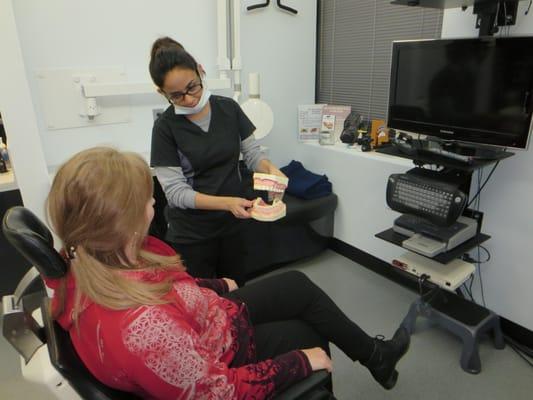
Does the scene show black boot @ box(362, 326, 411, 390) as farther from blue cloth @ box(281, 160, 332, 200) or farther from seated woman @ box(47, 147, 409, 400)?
blue cloth @ box(281, 160, 332, 200)

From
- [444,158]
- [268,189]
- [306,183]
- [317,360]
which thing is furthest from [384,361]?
[306,183]

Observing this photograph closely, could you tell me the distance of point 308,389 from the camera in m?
0.97

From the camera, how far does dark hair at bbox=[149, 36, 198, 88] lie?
1.38 meters

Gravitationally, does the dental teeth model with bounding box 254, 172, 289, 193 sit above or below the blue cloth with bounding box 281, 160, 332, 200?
above

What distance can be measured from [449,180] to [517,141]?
289mm

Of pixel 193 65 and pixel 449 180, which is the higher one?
pixel 193 65

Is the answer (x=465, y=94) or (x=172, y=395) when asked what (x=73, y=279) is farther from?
(x=465, y=94)

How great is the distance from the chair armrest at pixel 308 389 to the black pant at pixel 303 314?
0.26 m

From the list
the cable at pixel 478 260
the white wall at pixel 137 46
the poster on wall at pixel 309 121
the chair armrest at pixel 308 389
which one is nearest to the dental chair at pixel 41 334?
the chair armrest at pixel 308 389

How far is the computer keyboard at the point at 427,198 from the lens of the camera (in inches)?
61.4

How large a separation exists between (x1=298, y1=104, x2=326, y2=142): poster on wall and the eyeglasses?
1.51 m

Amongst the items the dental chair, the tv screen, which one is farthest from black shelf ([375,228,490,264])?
the dental chair

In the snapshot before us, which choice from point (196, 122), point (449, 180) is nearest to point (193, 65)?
point (196, 122)

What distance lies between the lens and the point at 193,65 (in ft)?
4.78
